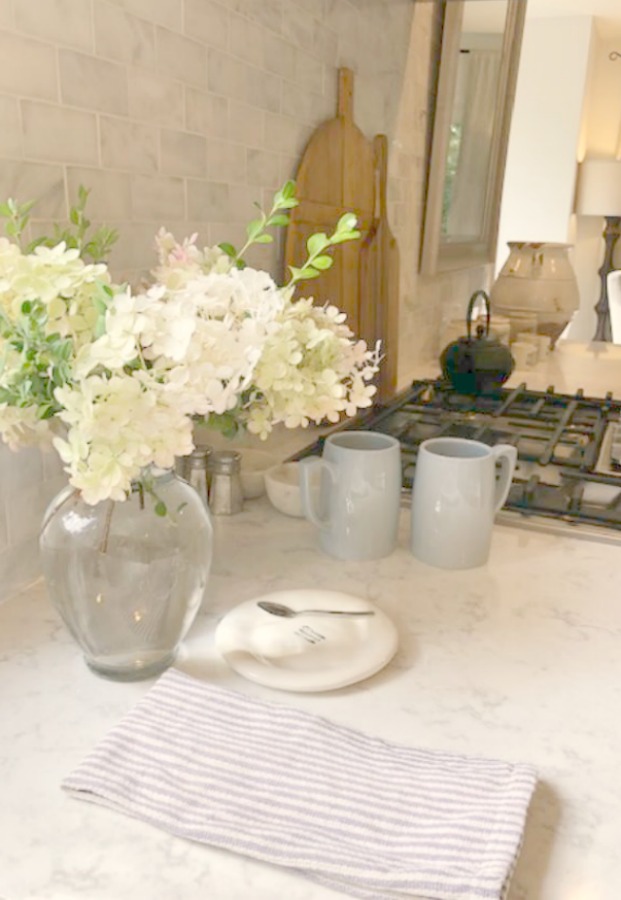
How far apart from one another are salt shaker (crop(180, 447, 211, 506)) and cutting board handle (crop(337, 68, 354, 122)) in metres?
0.81

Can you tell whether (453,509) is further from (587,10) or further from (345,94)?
(587,10)

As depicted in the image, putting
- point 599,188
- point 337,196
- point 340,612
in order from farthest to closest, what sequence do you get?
point 599,188 < point 337,196 < point 340,612

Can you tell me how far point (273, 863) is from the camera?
1.75ft

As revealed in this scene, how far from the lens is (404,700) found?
0.73 metres

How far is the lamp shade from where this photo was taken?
12.2ft

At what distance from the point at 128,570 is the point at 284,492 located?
466mm

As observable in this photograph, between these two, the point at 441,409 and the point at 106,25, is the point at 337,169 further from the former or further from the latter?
the point at 106,25

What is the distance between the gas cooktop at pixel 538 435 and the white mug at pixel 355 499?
243 millimetres

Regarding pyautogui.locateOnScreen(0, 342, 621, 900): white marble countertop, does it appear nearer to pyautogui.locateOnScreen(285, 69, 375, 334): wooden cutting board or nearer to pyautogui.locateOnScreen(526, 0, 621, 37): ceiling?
pyautogui.locateOnScreen(285, 69, 375, 334): wooden cutting board

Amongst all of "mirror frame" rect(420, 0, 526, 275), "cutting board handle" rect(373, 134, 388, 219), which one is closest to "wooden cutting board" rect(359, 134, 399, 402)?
"cutting board handle" rect(373, 134, 388, 219)

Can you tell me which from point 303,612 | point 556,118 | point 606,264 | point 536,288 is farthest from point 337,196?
point 606,264

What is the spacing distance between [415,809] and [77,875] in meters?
0.23

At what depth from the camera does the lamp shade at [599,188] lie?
371 cm

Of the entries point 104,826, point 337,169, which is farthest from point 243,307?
point 337,169
